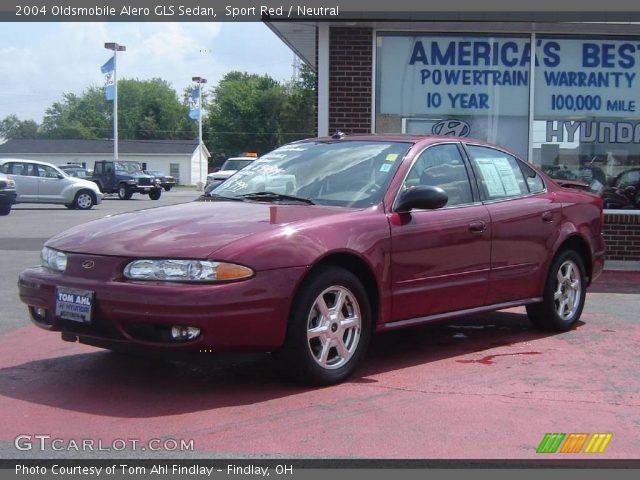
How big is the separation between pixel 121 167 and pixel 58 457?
37015 mm

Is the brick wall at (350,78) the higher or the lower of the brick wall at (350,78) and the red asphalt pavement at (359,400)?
the higher

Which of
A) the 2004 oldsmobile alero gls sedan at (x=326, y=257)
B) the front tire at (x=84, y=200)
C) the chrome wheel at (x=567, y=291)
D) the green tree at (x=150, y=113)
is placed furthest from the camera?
Result: the green tree at (x=150, y=113)

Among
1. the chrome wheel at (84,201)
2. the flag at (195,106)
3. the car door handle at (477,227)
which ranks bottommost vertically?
the chrome wheel at (84,201)

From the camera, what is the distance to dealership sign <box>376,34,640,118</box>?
11938mm

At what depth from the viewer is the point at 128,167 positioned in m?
40.6

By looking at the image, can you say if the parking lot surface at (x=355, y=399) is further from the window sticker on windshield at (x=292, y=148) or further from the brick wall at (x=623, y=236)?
the brick wall at (x=623, y=236)

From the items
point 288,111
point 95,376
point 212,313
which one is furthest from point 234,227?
point 288,111

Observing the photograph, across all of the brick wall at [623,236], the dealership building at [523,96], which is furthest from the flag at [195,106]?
the brick wall at [623,236]

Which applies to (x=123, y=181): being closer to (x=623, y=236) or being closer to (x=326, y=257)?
(x=623, y=236)

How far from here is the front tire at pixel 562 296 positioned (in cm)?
736

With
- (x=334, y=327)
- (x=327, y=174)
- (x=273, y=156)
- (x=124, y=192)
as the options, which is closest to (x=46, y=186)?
(x=124, y=192)

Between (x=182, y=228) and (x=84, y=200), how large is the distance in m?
25.1

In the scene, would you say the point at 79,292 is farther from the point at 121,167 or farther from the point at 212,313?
the point at 121,167

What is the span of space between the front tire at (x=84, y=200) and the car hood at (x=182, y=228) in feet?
79.1
